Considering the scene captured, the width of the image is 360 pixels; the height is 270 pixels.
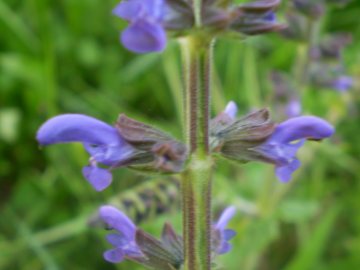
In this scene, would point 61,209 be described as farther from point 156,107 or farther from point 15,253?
point 156,107

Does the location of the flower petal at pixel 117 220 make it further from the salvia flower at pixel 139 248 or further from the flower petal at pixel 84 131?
the flower petal at pixel 84 131

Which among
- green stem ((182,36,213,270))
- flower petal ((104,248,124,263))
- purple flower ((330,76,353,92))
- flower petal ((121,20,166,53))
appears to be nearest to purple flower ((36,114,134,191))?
green stem ((182,36,213,270))

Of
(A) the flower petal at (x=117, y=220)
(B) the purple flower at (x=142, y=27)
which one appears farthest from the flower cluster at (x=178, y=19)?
(A) the flower petal at (x=117, y=220)

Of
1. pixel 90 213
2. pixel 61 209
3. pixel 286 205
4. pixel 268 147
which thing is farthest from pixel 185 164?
pixel 61 209

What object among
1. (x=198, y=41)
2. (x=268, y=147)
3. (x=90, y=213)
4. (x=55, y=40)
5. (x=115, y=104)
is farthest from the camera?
(x=55, y=40)

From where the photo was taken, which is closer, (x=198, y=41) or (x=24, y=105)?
(x=198, y=41)

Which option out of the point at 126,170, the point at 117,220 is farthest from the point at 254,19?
the point at 126,170
